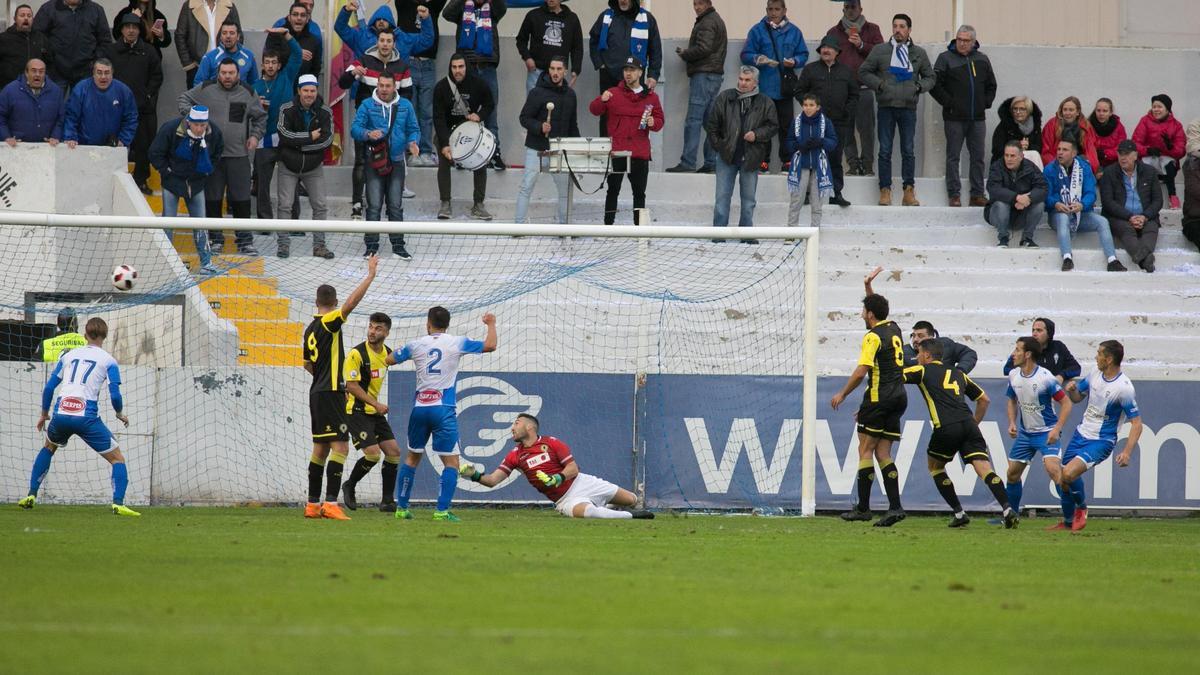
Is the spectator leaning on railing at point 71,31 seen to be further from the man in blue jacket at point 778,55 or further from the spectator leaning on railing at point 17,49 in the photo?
the man in blue jacket at point 778,55

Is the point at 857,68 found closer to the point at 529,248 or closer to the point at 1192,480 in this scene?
the point at 529,248

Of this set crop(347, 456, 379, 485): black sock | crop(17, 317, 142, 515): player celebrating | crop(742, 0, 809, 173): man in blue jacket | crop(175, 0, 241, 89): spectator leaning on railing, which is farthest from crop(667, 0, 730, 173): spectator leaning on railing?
crop(17, 317, 142, 515): player celebrating

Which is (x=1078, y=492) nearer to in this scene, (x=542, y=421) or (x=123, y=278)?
(x=542, y=421)

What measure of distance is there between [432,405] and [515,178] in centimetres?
785

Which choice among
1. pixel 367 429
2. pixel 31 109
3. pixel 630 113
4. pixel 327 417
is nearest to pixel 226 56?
pixel 31 109

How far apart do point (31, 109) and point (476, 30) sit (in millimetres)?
5613

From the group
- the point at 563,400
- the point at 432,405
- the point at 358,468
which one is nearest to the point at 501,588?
the point at 432,405

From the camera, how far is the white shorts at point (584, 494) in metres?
14.2

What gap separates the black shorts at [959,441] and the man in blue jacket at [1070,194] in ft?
22.8

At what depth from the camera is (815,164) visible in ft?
63.8

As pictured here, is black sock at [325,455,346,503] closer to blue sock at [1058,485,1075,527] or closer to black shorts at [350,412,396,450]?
black shorts at [350,412,396,450]

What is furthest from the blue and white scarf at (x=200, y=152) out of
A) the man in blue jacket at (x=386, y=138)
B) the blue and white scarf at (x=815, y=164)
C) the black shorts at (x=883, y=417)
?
the black shorts at (x=883, y=417)

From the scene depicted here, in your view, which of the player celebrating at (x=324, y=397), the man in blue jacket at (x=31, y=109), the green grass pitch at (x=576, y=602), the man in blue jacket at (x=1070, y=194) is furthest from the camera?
the man in blue jacket at (x=1070, y=194)

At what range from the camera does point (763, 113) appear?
19.0 metres
